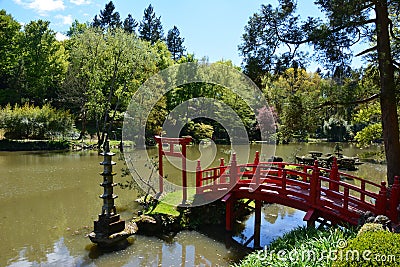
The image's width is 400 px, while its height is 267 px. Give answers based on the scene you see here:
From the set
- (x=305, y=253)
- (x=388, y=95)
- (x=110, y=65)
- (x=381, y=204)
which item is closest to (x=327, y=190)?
(x=381, y=204)

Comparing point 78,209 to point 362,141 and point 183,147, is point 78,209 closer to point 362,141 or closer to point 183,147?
point 183,147

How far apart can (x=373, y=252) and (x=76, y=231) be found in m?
7.21

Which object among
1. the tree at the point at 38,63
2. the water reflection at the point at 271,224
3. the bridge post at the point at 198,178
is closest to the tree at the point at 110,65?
the tree at the point at 38,63

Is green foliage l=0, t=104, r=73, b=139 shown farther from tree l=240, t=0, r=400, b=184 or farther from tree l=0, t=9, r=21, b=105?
tree l=240, t=0, r=400, b=184

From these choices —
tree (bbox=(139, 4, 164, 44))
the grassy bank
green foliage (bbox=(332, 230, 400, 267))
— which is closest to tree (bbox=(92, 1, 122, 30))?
tree (bbox=(139, 4, 164, 44))

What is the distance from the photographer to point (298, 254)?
15.0 ft

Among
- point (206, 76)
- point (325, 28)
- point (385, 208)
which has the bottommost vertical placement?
point (385, 208)

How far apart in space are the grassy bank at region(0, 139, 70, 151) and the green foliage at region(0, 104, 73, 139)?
1.48 meters

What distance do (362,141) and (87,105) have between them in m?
21.3

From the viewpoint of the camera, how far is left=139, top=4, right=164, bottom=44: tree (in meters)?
48.3

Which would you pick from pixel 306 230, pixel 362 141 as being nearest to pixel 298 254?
pixel 306 230

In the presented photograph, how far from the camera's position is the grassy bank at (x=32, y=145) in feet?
77.8

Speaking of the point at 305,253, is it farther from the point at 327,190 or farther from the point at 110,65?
the point at 110,65

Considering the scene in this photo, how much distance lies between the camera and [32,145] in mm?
24156
